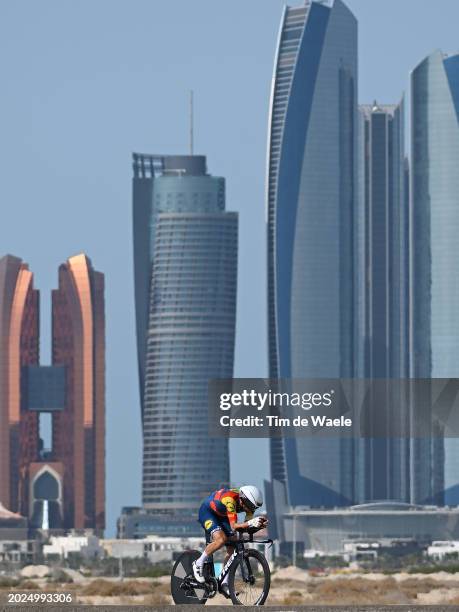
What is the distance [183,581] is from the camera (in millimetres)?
34781

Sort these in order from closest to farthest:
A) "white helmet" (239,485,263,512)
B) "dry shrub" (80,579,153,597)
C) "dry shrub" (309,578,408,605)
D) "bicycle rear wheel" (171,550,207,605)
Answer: "white helmet" (239,485,263,512) < "bicycle rear wheel" (171,550,207,605) < "dry shrub" (309,578,408,605) < "dry shrub" (80,579,153,597)

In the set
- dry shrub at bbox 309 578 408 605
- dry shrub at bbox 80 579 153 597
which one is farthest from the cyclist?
dry shrub at bbox 80 579 153 597

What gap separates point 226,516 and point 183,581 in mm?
1565

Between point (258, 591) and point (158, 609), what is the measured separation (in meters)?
2.73

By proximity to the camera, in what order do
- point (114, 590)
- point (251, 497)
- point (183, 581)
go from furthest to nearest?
point (114, 590), point (183, 581), point (251, 497)

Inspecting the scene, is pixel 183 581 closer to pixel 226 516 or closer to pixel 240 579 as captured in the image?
pixel 240 579

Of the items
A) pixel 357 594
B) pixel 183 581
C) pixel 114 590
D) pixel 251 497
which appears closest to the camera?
pixel 251 497

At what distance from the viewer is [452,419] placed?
151 ft

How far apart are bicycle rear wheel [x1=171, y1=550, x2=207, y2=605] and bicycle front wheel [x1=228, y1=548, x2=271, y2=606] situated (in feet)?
2.96

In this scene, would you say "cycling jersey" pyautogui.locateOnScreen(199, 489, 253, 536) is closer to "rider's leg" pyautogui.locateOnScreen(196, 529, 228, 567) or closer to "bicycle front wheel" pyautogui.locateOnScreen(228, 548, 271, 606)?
"rider's leg" pyautogui.locateOnScreen(196, 529, 228, 567)

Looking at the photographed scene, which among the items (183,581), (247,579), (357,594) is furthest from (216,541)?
(357,594)

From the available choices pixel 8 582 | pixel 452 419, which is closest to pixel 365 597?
pixel 452 419

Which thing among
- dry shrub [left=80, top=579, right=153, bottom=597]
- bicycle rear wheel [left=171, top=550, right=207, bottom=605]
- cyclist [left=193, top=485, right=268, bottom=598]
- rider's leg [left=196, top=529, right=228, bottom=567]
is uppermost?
cyclist [left=193, top=485, right=268, bottom=598]

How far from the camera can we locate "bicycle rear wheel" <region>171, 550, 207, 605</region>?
3459cm
